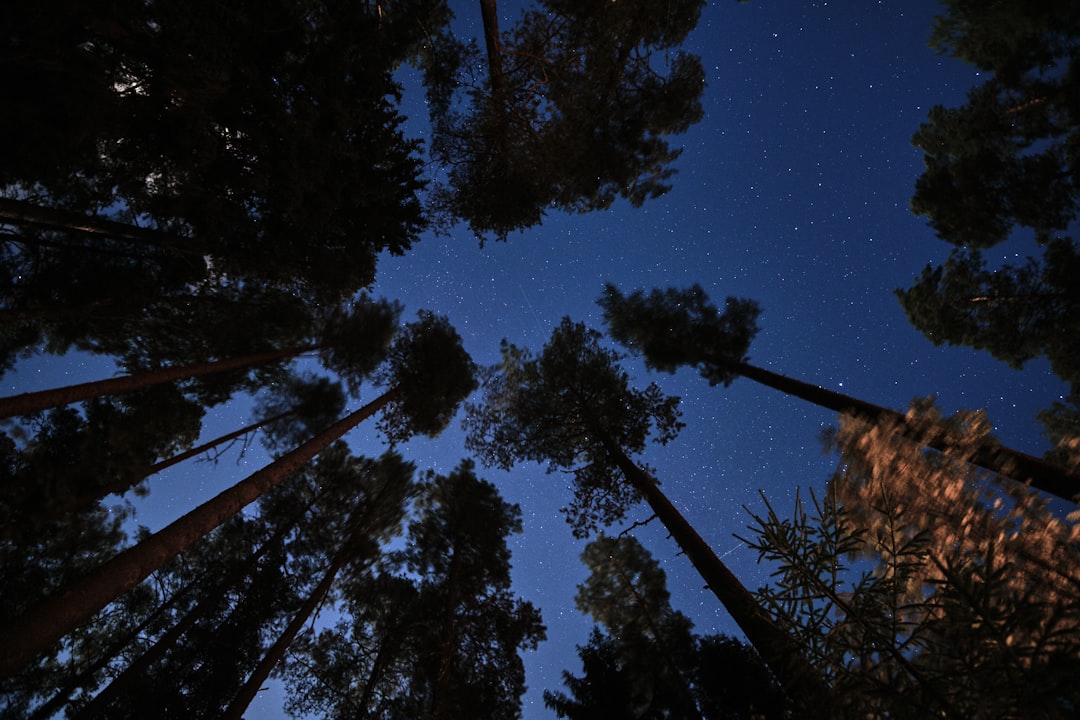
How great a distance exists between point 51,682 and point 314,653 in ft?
17.3

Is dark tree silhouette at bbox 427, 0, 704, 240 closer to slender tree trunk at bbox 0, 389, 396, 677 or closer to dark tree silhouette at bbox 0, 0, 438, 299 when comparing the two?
dark tree silhouette at bbox 0, 0, 438, 299

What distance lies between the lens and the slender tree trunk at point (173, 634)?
752 centimetres

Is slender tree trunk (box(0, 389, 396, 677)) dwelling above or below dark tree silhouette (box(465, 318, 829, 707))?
below

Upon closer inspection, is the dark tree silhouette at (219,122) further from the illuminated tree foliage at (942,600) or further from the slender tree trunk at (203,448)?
the illuminated tree foliage at (942,600)

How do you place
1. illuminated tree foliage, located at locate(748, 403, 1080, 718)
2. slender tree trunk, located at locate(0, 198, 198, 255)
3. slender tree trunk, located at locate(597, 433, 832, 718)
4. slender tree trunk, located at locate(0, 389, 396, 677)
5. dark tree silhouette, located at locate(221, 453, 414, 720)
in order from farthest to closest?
dark tree silhouette, located at locate(221, 453, 414, 720), slender tree trunk, located at locate(0, 198, 198, 255), slender tree trunk, located at locate(0, 389, 396, 677), slender tree trunk, located at locate(597, 433, 832, 718), illuminated tree foliage, located at locate(748, 403, 1080, 718)

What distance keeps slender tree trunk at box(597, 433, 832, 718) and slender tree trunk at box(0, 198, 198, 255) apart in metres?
9.98

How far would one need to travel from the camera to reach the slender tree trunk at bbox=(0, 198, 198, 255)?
6.02 metres

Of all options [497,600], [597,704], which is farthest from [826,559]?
[497,600]

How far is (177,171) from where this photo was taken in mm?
6852

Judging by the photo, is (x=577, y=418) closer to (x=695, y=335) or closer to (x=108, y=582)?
(x=695, y=335)

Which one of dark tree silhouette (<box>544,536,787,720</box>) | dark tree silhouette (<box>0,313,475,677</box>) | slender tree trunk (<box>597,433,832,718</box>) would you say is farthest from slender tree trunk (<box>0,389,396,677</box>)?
dark tree silhouette (<box>544,536,787,720</box>)

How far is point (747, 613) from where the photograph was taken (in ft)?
14.1

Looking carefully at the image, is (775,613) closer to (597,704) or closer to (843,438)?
(843,438)

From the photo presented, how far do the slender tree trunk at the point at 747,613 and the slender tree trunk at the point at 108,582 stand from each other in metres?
5.21
